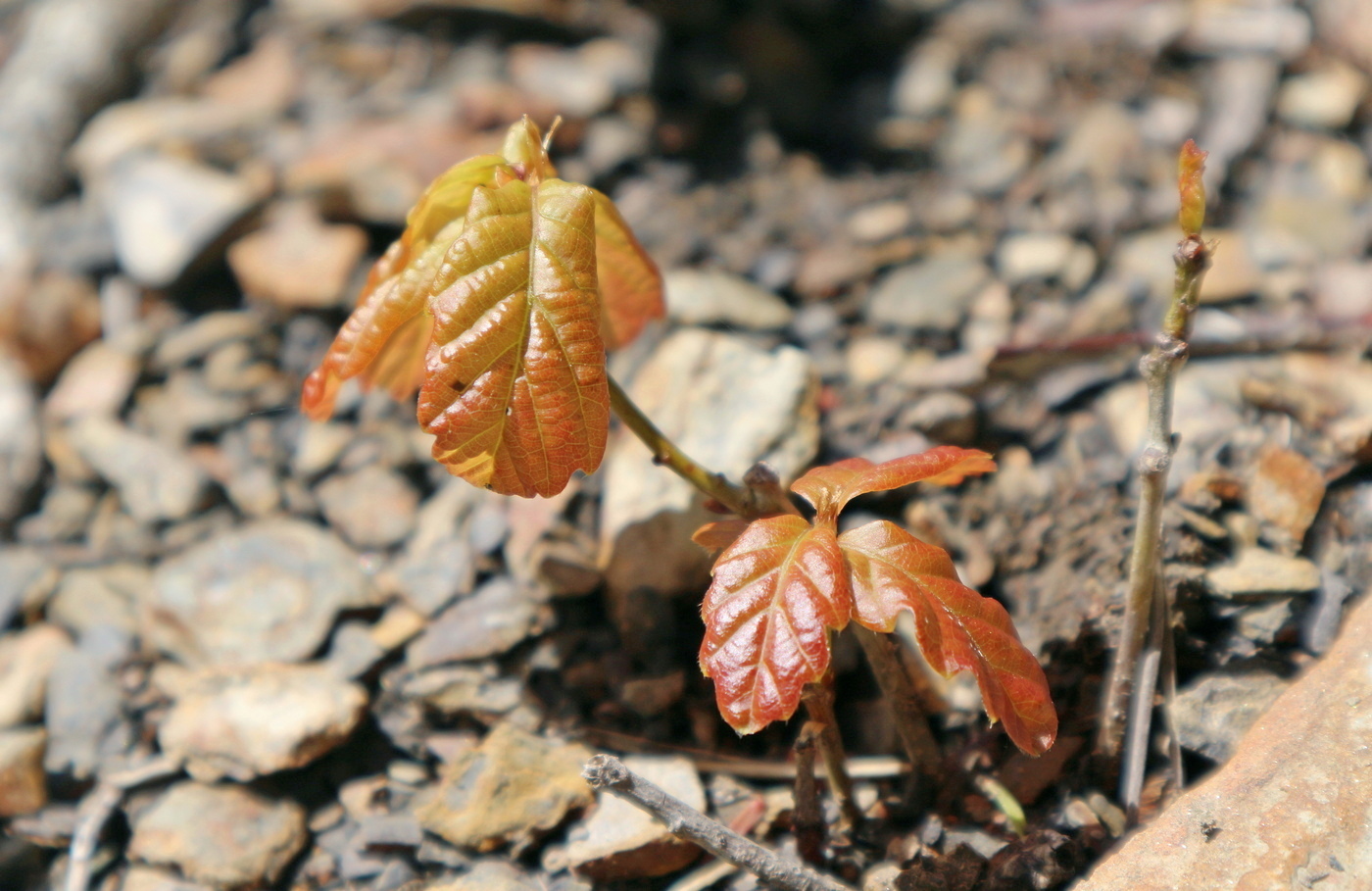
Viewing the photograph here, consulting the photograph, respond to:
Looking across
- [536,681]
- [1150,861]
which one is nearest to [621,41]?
[536,681]

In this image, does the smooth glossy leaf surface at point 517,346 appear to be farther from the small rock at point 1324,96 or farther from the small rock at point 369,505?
the small rock at point 1324,96

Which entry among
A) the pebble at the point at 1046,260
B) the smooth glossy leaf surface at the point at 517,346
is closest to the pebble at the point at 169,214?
the smooth glossy leaf surface at the point at 517,346

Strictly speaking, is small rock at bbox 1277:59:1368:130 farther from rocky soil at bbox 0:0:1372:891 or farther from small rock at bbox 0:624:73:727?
small rock at bbox 0:624:73:727

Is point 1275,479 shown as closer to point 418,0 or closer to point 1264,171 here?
point 1264,171

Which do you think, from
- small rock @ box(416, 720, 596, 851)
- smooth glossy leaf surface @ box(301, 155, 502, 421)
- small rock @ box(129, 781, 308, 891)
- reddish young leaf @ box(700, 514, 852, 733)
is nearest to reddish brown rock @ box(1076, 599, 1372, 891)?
reddish young leaf @ box(700, 514, 852, 733)

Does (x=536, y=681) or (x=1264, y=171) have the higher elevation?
(x=1264, y=171)

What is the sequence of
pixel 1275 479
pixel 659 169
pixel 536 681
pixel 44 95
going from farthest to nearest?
pixel 44 95
pixel 659 169
pixel 536 681
pixel 1275 479

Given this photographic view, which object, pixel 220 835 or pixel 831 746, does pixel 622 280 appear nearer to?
pixel 831 746
